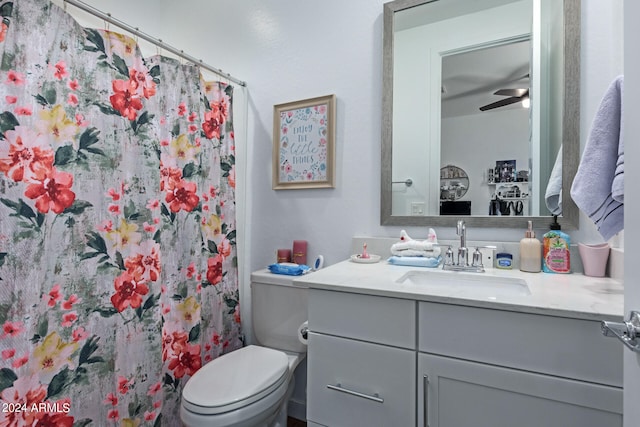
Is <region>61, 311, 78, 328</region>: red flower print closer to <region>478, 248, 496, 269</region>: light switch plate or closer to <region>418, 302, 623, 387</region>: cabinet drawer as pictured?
<region>418, 302, 623, 387</region>: cabinet drawer

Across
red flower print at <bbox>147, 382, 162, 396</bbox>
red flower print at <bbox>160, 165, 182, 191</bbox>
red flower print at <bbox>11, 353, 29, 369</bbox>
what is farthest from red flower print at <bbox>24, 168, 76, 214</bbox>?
red flower print at <bbox>147, 382, 162, 396</bbox>

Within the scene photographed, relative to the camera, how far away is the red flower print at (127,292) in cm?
128

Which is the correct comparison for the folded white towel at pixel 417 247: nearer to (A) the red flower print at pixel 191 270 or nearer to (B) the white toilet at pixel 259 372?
(B) the white toilet at pixel 259 372

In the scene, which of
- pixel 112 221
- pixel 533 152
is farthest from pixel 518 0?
pixel 112 221

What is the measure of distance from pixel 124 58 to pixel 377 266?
52.0 inches

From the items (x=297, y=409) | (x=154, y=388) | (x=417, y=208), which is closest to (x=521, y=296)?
(x=417, y=208)

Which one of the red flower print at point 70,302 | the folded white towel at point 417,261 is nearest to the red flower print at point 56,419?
the red flower print at point 70,302

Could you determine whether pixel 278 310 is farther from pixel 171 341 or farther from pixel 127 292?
pixel 127 292

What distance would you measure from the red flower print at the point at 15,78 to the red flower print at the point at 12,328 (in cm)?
75

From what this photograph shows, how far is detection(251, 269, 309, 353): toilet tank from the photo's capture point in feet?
5.02

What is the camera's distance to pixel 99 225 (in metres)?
1.24

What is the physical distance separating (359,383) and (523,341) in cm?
46

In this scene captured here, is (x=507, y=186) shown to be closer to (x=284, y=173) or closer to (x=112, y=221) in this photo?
(x=284, y=173)

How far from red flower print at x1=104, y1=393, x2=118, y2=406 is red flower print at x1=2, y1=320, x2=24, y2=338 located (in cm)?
42
